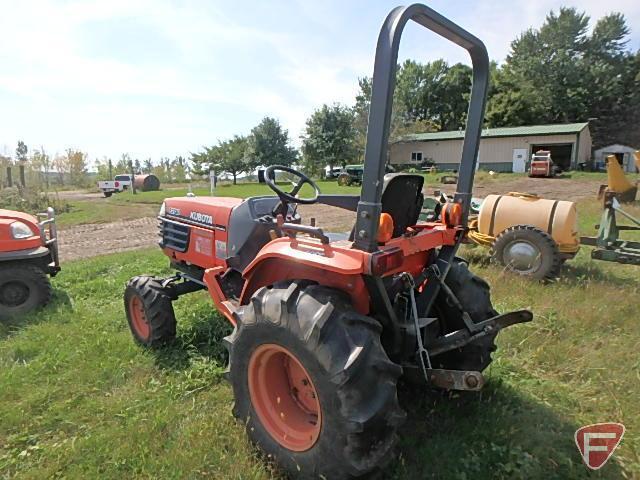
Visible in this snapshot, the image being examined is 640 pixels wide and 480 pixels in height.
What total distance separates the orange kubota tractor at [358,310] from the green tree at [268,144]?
36.0 m

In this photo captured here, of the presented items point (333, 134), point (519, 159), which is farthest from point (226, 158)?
point (519, 159)

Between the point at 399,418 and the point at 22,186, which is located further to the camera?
the point at 22,186

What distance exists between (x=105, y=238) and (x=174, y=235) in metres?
7.75

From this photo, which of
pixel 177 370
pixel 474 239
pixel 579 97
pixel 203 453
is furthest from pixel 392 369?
pixel 579 97

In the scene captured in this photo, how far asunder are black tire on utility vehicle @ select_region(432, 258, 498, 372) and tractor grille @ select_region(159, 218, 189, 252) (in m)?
2.17

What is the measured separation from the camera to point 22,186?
14953 millimetres

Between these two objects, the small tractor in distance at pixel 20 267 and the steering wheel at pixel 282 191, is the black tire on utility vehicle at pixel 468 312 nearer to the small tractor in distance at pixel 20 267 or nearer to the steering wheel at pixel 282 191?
the steering wheel at pixel 282 191

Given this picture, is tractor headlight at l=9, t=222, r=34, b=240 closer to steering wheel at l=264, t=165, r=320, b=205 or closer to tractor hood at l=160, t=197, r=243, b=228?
tractor hood at l=160, t=197, r=243, b=228

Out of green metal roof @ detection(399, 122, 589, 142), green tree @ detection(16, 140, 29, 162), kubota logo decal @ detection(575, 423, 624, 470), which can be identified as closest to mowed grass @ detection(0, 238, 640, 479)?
kubota logo decal @ detection(575, 423, 624, 470)

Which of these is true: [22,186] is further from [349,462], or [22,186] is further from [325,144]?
[325,144]

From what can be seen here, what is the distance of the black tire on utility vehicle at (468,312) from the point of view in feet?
8.98

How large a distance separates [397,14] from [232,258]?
2.00 metres

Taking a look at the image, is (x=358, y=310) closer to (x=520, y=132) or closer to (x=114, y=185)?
(x=114, y=185)

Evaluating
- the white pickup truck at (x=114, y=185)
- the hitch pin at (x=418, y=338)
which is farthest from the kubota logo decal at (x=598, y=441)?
the white pickup truck at (x=114, y=185)
